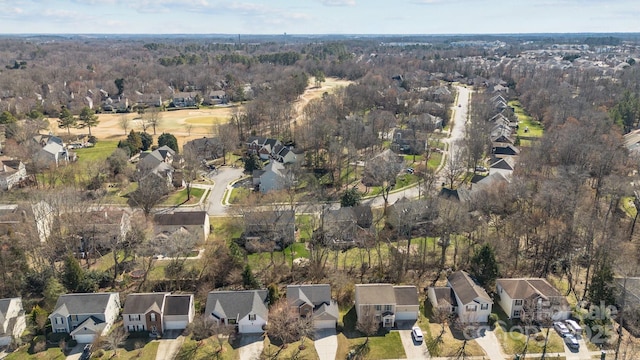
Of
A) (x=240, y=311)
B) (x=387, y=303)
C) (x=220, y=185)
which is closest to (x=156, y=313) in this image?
(x=240, y=311)

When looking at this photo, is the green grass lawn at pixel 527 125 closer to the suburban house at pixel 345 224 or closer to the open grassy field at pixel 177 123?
the open grassy field at pixel 177 123

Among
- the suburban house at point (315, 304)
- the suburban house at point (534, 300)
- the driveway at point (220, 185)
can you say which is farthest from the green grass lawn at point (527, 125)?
the suburban house at point (315, 304)

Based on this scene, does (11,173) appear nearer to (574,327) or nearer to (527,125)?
(574,327)

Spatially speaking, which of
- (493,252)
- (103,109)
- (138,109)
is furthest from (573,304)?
(103,109)

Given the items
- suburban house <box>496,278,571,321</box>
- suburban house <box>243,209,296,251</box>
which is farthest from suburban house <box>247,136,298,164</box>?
suburban house <box>496,278,571,321</box>

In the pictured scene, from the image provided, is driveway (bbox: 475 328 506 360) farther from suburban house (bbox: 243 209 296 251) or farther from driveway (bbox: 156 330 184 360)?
driveway (bbox: 156 330 184 360)
